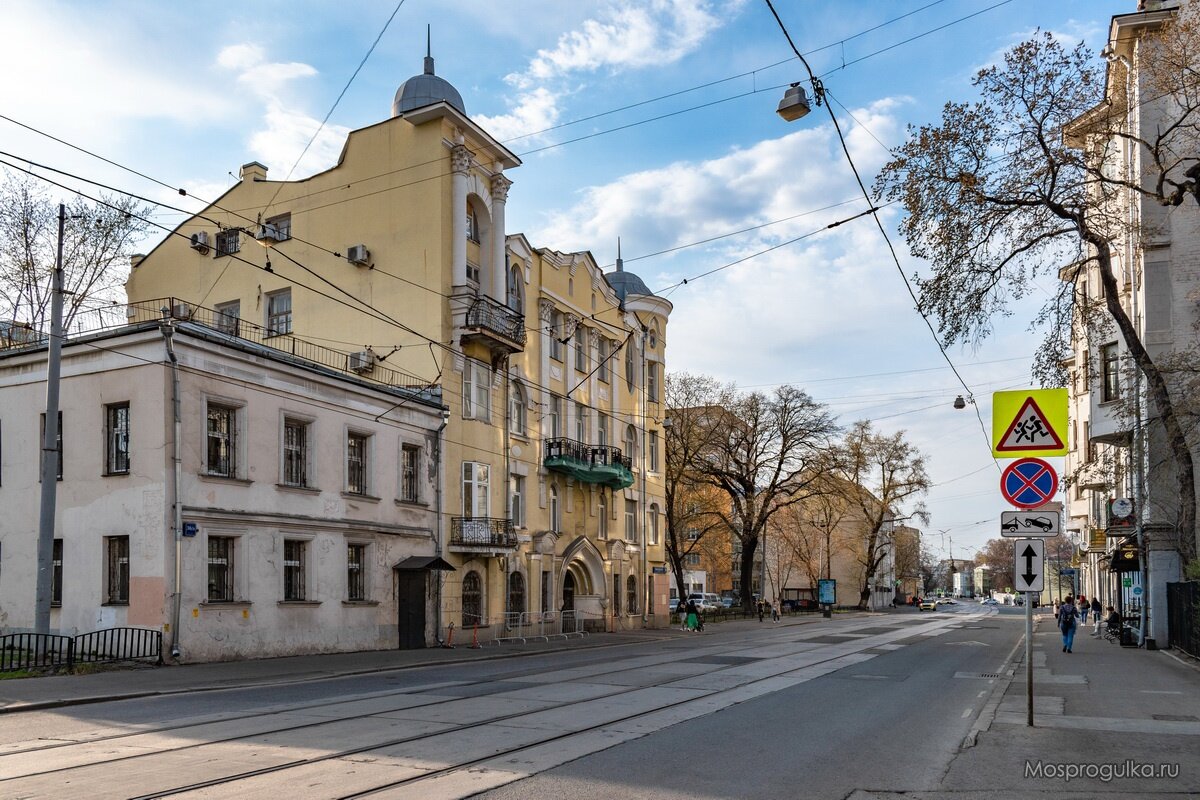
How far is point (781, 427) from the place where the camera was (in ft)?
197

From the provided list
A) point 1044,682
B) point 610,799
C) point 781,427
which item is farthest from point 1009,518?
point 781,427

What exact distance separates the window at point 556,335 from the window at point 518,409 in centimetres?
301

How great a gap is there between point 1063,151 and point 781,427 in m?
36.0

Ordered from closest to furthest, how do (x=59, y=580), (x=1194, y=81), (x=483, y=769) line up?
1. (x=483, y=769)
2. (x=1194, y=81)
3. (x=59, y=580)

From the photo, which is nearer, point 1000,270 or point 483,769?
point 483,769

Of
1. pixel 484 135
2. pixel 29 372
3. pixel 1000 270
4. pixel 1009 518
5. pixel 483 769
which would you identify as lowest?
pixel 483 769

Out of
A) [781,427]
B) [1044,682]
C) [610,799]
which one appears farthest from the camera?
[781,427]

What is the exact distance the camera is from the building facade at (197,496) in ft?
75.5

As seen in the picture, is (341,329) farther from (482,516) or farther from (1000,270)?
(1000,270)

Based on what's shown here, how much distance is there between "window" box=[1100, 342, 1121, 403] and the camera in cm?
3572

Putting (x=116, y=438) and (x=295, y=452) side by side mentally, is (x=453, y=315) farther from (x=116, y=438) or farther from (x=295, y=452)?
(x=116, y=438)

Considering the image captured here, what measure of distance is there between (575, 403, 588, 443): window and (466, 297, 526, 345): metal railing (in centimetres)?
705

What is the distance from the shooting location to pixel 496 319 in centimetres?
3453

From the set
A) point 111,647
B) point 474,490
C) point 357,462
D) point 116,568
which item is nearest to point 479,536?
point 474,490
